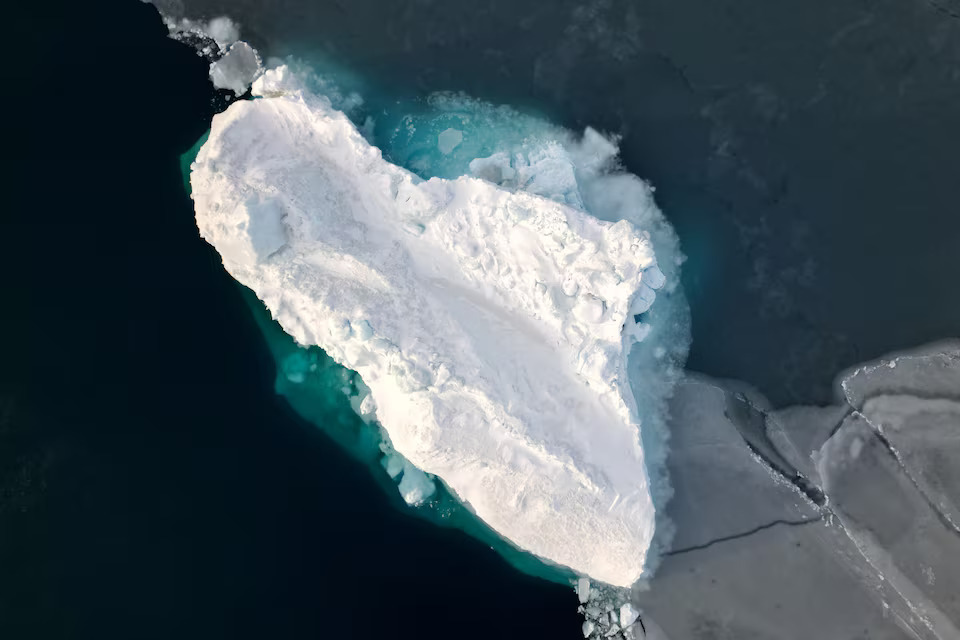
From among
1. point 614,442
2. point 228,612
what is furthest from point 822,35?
point 228,612

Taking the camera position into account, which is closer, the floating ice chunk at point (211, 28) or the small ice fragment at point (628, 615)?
the small ice fragment at point (628, 615)

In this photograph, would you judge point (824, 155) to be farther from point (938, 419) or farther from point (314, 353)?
point (314, 353)

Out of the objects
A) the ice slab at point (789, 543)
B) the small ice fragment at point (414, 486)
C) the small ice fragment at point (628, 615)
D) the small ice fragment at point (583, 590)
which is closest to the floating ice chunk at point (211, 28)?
the small ice fragment at point (414, 486)

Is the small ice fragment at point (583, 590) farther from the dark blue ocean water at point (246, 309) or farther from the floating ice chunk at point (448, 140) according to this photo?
the floating ice chunk at point (448, 140)

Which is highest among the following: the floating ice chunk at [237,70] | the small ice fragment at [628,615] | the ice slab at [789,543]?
the floating ice chunk at [237,70]

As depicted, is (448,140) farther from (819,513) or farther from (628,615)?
(819,513)

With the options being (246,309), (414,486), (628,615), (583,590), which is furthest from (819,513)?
(246,309)

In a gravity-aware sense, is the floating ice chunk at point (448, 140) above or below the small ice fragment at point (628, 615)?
above
